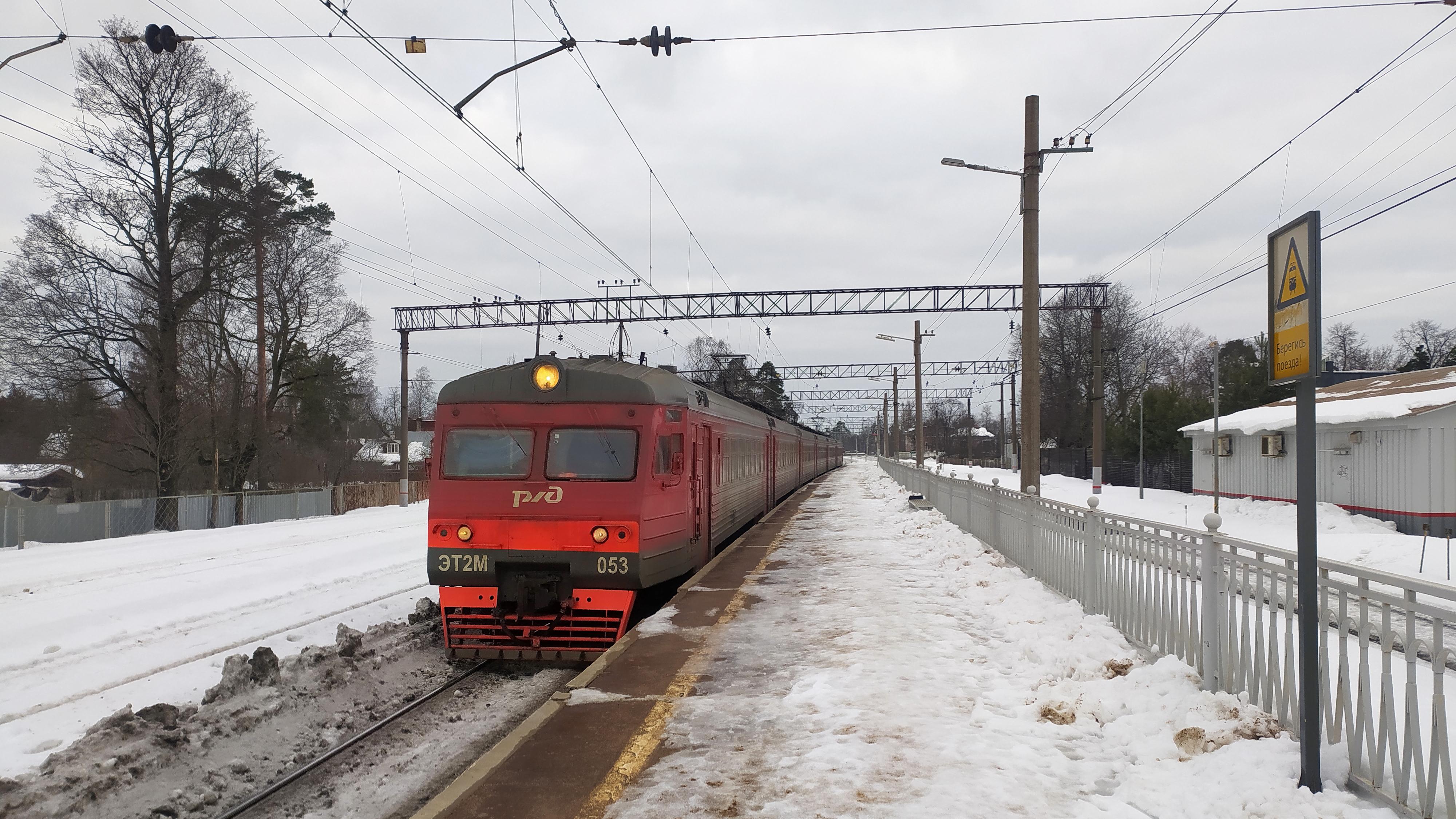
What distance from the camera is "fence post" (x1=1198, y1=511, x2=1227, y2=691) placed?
5.16 meters

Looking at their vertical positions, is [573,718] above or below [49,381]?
below

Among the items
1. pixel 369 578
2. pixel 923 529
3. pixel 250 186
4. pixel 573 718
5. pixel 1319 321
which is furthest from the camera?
pixel 250 186

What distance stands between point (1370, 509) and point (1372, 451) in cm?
139

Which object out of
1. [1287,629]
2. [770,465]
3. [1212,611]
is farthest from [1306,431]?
[770,465]

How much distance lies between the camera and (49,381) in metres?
23.0

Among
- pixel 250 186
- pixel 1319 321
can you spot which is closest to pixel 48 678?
pixel 1319 321

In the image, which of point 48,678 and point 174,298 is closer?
A: point 48,678

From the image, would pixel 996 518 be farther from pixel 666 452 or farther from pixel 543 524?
pixel 543 524

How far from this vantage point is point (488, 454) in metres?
8.42

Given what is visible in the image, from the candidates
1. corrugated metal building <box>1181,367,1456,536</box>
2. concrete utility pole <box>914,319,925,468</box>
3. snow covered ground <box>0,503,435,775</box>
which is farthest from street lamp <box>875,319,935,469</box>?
snow covered ground <box>0,503,435,775</box>

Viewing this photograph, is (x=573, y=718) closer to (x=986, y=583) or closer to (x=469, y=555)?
(x=469, y=555)

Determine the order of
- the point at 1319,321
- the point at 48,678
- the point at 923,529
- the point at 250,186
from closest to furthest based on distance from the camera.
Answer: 1. the point at 1319,321
2. the point at 48,678
3. the point at 923,529
4. the point at 250,186

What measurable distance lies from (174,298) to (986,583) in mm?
23872

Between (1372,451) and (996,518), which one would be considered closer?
(996,518)
